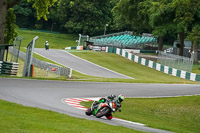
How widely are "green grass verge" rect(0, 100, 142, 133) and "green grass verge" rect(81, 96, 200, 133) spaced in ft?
11.8

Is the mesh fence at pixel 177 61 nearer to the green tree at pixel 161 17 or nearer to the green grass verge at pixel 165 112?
the green tree at pixel 161 17

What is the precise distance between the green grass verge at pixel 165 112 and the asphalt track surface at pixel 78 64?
809 inches

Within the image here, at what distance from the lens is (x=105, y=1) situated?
298ft

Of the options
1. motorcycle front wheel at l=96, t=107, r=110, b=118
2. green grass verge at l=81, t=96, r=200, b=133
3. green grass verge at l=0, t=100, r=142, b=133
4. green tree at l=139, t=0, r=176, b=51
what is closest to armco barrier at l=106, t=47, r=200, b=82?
green tree at l=139, t=0, r=176, b=51

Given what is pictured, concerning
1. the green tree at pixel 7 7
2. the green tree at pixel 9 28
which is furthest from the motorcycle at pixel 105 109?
the green tree at pixel 9 28

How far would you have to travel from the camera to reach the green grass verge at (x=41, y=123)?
10.9 m

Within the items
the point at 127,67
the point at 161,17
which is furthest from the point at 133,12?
the point at 127,67

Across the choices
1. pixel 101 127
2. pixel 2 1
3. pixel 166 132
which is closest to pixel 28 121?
pixel 101 127

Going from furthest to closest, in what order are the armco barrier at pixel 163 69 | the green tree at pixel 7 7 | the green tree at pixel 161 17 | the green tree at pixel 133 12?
the green tree at pixel 133 12 < the green tree at pixel 161 17 < the armco barrier at pixel 163 69 < the green tree at pixel 7 7

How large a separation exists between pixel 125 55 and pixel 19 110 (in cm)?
4634

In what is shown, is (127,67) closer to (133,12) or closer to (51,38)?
(133,12)

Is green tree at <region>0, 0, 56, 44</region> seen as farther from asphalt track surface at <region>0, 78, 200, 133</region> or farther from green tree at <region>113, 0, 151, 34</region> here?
green tree at <region>113, 0, 151, 34</region>

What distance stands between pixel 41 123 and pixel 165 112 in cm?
989

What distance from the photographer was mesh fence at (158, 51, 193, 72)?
47.3 m
